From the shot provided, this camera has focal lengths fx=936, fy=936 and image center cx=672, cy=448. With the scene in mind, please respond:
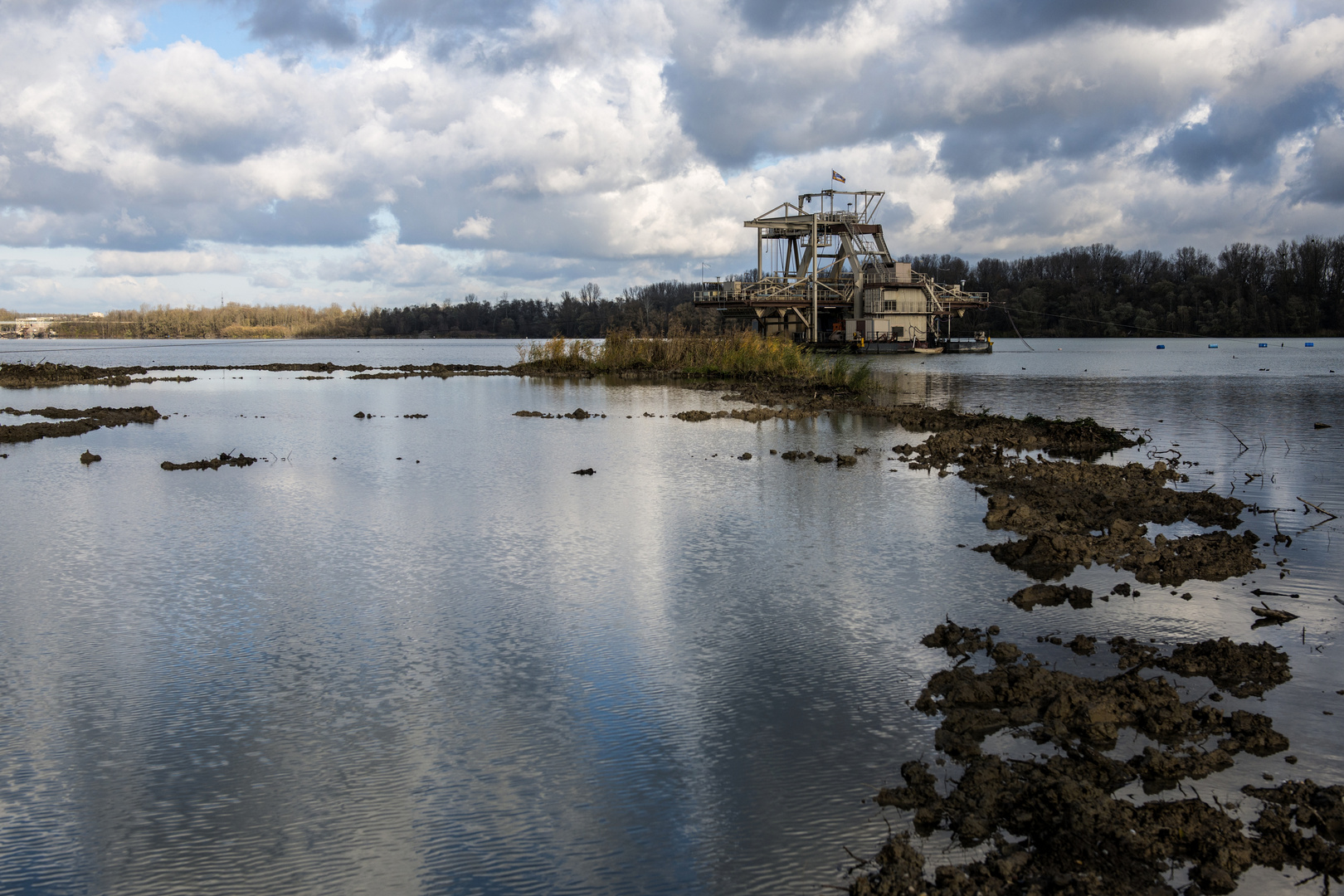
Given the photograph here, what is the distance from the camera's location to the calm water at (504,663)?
416 centimetres

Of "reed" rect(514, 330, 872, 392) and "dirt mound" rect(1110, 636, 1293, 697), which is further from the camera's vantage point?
"reed" rect(514, 330, 872, 392)

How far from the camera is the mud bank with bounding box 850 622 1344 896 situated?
381 cm

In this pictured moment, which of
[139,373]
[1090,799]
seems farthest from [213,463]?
[139,373]

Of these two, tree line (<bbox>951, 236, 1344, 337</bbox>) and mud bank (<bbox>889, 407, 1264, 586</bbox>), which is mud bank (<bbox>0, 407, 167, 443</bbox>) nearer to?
mud bank (<bbox>889, 407, 1264, 586</bbox>)

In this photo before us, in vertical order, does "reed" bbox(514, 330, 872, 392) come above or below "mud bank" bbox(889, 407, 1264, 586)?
above

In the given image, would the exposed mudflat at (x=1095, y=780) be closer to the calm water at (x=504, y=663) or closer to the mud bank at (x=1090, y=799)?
the mud bank at (x=1090, y=799)

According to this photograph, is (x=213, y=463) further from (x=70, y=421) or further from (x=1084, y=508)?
(x=1084, y=508)

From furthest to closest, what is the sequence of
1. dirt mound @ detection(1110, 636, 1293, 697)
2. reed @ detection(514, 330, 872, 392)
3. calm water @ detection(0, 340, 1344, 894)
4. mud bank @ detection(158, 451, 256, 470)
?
reed @ detection(514, 330, 872, 392)
mud bank @ detection(158, 451, 256, 470)
dirt mound @ detection(1110, 636, 1293, 697)
calm water @ detection(0, 340, 1344, 894)

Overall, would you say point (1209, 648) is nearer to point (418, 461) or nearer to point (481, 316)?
point (418, 461)

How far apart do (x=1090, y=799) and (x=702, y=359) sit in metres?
36.3

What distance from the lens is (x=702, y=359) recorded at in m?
40.2

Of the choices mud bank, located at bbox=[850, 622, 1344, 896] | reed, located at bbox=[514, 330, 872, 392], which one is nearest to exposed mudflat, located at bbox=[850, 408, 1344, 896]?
mud bank, located at bbox=[850, 622, 1344, 896]

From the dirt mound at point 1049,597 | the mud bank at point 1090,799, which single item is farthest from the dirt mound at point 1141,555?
the mud bank at point 1090,799

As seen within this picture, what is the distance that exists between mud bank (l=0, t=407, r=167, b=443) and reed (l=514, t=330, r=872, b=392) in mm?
20268
